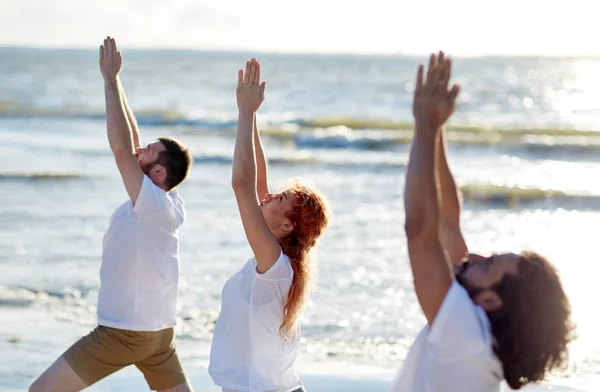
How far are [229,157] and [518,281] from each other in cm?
2007

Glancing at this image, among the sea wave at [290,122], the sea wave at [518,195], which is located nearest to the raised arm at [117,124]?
the sea wave at [518,195]

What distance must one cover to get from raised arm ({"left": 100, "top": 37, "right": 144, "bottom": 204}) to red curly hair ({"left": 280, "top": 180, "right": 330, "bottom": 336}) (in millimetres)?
964

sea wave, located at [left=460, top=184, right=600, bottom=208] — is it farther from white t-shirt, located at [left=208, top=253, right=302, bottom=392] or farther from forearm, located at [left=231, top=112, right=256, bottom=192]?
forearm, located at [left=231, top=112, right=256, bottom=192]

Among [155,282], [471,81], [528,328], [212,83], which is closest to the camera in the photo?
[528,328]

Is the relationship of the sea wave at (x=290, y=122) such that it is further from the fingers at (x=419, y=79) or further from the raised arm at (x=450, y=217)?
the fingers at (x=419, y=79)

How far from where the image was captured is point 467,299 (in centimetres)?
284

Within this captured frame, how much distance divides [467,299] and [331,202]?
41.0 ft

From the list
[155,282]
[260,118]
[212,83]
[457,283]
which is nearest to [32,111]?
[260,118]

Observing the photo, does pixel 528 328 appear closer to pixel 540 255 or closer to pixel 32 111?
pixel 540 255

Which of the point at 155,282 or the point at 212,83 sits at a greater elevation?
the point at 212,83

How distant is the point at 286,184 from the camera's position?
166 inches

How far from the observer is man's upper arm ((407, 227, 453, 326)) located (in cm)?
279

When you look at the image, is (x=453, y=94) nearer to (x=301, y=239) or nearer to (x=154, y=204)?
(x=301, y=239)

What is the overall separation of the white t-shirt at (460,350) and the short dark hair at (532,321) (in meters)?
0.04
